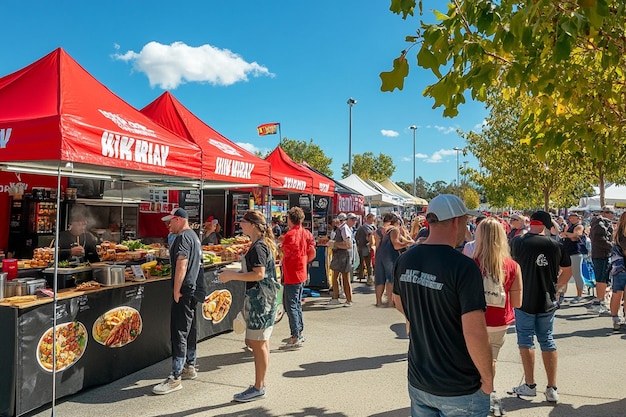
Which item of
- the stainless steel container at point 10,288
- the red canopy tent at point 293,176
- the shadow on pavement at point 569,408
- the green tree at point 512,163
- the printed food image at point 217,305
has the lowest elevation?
the shadow on pavement at point 569,408

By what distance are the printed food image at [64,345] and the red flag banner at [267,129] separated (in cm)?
1292

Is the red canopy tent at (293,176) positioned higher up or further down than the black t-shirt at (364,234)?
higher up

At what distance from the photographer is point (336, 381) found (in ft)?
17.3

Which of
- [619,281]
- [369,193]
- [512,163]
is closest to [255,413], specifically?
[619,281]

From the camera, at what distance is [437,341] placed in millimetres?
2457

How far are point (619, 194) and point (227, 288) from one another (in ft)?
69.9

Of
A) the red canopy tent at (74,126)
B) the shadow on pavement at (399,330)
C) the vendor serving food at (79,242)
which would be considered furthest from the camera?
the vendor serving food at (79,242)

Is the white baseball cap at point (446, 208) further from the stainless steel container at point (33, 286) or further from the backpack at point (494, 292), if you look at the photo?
the stainless steel container at point (33, 286)

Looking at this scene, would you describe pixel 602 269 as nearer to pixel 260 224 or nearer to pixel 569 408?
pixel 569 408

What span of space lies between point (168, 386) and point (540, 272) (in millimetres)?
4115

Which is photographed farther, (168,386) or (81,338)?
(168,386)

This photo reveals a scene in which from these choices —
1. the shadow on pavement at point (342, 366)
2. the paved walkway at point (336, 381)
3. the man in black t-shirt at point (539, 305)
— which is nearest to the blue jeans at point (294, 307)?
the paved walkway at point (336, 381)

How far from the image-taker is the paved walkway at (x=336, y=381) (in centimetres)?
447

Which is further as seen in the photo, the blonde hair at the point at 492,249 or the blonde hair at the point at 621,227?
the blonde hair at the point at 621,227
